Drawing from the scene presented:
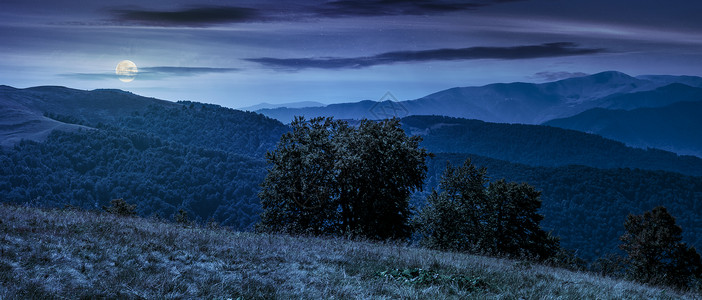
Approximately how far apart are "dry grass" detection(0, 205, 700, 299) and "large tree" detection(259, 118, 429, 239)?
51.9ft

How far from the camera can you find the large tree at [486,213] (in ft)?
133

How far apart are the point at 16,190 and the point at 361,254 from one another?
22119 centimetres

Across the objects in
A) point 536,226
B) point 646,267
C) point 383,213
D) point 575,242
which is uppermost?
point 383,213

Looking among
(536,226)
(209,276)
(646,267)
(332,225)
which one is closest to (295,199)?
(332,225)

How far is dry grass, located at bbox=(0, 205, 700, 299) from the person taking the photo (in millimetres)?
7344

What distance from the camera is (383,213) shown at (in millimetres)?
30234

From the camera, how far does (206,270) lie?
30.1ft

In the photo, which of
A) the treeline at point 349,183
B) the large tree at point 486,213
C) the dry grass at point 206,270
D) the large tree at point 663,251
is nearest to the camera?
the dry grass at point 206,270

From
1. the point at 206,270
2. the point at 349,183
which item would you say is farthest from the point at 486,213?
the point at 206,270

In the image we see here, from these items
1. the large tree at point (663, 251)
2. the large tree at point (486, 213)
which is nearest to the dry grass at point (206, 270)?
the large tree at point (486, 213)

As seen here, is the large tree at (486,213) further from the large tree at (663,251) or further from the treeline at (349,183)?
the large tree at (663,251)

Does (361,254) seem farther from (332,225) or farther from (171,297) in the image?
(332,225)

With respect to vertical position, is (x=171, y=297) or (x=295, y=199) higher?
(x=171, y=297)

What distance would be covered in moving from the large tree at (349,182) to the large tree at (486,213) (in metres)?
9.71
